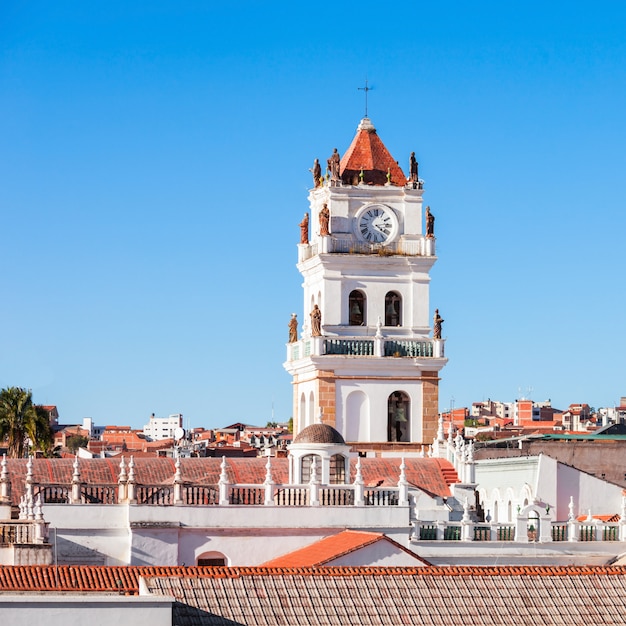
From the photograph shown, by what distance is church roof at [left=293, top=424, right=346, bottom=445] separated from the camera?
53125mm

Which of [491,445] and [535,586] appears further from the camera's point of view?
[491,445]

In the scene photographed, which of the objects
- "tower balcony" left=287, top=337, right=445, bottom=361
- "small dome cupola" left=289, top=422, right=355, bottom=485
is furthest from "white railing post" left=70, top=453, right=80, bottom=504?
Answer: "tower balcony" left=287, top=337, right=445, bottom=361

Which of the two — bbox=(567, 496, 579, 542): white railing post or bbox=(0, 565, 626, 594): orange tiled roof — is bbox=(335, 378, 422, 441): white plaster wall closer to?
bbox=(567, 496, 579, 542): white railing post

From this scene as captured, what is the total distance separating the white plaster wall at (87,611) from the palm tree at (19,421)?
205ft

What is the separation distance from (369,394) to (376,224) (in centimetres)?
542

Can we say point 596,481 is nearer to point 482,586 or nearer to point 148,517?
point 148,517

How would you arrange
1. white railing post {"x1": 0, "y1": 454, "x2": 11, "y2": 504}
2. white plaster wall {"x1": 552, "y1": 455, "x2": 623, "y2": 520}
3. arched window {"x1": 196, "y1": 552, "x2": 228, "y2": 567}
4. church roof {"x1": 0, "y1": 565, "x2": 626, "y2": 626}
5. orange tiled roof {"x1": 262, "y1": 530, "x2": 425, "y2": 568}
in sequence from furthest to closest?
white plaster wall {"x1": 552, "y1": 455, "x2": 623, "y2": 520} → white railing post {"x1": 0, "y1": 454, "x2": 11, "y2": 504} → arched window {"x1": 196, "y1": 552, "x2": 228, "y2": 567} → orange tiled roof {"x1": 262, "y1": 530, "x2": 425, "y2": 568} → church roof {"x1": 0, "y1": 565, "x2": 626, "y2": 626}

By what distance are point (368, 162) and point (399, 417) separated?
325 inches

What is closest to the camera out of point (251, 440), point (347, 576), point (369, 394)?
point (347, 576)

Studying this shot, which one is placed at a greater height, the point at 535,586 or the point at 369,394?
the point at 369,394

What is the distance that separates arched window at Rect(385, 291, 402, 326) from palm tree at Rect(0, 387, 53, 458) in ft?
111

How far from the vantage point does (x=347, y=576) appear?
1483 inches

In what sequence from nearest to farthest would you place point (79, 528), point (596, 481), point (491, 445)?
point (79, 528) → point (596, 481) → point (491, 445)

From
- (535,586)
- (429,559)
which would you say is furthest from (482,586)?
(429,559)
